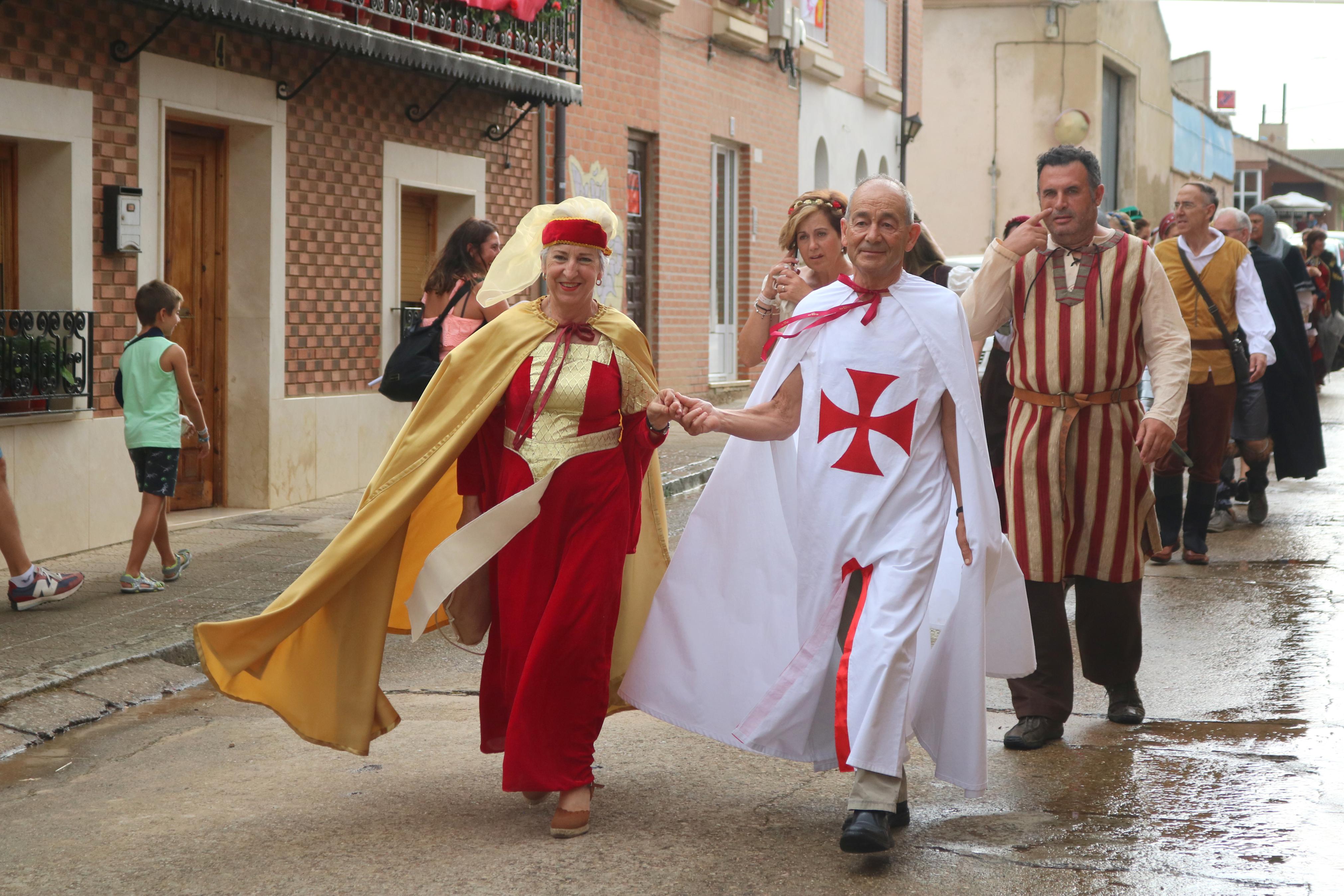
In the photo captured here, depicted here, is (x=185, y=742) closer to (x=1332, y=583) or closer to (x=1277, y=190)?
(x=1332, y=583)

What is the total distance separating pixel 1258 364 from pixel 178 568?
6278 mm

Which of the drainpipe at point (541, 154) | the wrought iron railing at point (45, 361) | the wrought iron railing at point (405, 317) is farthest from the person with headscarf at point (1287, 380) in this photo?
the wrought iron railing at point (45, 361)

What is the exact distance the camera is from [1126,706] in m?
5.95

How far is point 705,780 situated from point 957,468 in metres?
1.38

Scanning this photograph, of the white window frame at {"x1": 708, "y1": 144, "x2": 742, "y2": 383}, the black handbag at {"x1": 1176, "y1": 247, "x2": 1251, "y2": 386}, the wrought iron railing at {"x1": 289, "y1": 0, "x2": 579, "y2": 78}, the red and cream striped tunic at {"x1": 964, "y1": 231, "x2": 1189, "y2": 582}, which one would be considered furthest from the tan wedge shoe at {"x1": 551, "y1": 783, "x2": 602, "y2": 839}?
the white window frame at {"x1": 708, "y1": 144, "x2": 742, "y2": 383}

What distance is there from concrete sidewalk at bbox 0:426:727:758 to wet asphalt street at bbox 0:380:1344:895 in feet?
0.54

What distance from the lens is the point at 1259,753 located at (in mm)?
5504

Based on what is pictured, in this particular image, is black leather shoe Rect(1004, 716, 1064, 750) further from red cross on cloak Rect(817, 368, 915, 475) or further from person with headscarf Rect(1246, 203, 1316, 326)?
person with headscarf Rect(1246, 203, 1316, 326)

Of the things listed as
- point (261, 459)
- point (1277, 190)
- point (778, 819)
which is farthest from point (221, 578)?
point (1277, 190)

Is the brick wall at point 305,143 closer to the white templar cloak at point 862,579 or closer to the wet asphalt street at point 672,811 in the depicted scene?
the wet asphalt street at point 672,811

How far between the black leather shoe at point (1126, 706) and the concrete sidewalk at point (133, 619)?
388 centimetres

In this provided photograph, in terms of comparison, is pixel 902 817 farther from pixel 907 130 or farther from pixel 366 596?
pixel 907 130

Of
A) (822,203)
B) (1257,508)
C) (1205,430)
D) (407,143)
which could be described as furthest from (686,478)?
(822,203)

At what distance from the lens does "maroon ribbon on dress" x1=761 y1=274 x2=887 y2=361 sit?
466cm
